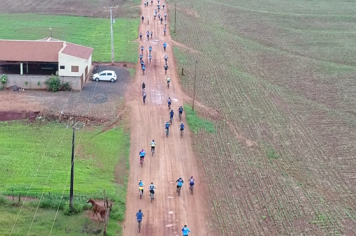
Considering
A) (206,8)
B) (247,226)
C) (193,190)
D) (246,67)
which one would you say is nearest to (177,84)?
(246,67)

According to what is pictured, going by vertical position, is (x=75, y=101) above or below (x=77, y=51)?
below

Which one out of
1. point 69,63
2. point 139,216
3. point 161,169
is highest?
point 69,63

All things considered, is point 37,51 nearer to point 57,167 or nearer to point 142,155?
point 57,167

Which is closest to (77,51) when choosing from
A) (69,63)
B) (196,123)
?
(69,63)

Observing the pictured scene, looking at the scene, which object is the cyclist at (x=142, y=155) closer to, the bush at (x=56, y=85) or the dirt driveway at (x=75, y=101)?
the dirt driveway at (x=75, y=101)

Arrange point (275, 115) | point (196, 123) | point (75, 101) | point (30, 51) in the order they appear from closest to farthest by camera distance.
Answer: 1. point (196, 123)
2. point (75, 101)
3. point (275, 115)
4. point (30, 51)

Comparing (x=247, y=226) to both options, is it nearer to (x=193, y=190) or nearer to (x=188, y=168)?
(x=193, y=190)
